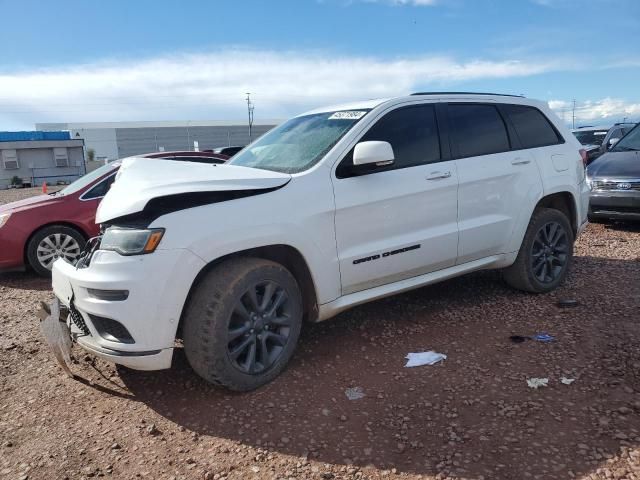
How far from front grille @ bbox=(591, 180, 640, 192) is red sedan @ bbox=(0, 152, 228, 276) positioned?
6.67m

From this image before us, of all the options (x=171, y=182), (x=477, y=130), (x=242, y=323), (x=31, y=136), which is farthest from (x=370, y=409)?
(x=31, y=136)

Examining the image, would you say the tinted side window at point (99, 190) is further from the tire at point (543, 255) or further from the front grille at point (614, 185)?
the front grille at point (614, 185)

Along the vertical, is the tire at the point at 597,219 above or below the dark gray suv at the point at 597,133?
below

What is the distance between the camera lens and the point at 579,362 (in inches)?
140

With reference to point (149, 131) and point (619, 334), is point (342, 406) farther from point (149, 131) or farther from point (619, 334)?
point (149, 131)

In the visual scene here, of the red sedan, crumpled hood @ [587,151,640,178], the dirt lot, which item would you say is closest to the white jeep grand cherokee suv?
the dirt lot

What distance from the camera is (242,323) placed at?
325 centimetres

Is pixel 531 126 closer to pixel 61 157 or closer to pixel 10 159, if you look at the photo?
pixel 61 157

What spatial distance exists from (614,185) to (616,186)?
0.04 m

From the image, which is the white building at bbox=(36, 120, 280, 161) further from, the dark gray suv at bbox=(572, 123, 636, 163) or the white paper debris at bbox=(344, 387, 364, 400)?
the white paper debris at bbox=(344, 387, 364, 400)

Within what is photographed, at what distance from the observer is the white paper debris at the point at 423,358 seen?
3.64 m

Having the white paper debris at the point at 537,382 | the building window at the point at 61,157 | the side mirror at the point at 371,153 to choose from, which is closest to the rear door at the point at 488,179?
the side mirror at the point at 371,153

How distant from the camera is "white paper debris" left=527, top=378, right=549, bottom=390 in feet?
10.7

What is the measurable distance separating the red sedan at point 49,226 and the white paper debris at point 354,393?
178 inches
